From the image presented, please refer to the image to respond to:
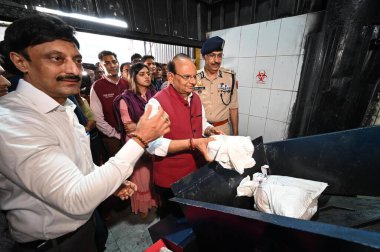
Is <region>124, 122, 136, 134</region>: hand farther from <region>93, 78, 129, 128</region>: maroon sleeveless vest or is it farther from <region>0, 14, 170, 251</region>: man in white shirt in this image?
<region>0, 14, 170, 251</region>: man in white shirt

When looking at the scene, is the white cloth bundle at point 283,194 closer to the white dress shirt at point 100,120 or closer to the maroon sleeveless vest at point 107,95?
the white dress shirt at point 100,120

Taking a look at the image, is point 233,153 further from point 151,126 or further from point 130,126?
point 130,126

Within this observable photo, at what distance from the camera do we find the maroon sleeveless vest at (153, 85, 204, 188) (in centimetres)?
149

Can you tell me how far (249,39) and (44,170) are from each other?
3.23 metres

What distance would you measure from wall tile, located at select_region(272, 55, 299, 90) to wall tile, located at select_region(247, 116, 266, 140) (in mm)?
616

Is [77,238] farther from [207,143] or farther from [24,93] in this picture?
[207,143]

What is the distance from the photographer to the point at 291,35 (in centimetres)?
256

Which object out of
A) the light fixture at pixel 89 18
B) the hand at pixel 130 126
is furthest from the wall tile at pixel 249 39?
the hand at pixel 130 126

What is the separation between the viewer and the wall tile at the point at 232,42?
10.4 ft

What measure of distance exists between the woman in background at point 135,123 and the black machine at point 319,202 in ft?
4.43

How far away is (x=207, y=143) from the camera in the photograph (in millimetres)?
1303

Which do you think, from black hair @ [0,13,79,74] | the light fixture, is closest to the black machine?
black hair @ [0,13,79,74]

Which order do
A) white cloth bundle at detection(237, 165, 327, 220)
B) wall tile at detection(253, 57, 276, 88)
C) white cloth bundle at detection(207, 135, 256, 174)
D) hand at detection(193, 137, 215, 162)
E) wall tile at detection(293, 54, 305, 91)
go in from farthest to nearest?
wall tile at detection(253, 57, 276, 88), wall tile at detection(293, 54, 305, 91), hand at detection(193, 137, 215, 162), white cloth bundle at detection(207, 135, 256, 174), white cloth bundle at detection(237, 165, 327, 220)

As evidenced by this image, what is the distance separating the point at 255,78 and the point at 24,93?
3.01m
